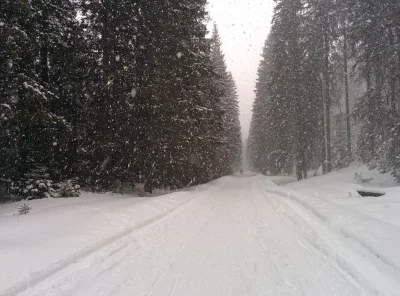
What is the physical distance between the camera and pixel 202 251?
6500mm

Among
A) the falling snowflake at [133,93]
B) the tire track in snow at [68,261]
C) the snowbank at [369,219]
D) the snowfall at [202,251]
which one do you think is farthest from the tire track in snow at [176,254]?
the falling snowflake at [133,93]

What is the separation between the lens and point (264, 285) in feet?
15.5

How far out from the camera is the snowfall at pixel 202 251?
184 inches

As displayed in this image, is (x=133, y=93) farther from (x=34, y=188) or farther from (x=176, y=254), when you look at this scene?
(x=176, y=254)

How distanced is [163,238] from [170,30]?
12561mm

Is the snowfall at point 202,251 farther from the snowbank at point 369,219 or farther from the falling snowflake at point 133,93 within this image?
the falling snowflake at point 133,93

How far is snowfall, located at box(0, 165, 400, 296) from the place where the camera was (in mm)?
4668

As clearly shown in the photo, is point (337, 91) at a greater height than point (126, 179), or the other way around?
point (337, 91)

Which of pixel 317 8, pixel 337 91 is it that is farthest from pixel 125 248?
pixel 337 91

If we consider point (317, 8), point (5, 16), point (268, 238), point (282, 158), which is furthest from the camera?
point (282, 158)

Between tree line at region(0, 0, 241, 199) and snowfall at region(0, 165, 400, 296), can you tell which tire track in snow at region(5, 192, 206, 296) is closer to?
snowfall at region(0, 165, 400, 296)

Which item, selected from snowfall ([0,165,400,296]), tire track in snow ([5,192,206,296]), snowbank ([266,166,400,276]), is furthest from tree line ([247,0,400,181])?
tire track in snow ([5,192,206,296])

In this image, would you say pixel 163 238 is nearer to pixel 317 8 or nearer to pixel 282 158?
pixel 317 8

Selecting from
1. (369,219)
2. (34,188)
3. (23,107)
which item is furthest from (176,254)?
(34,188)
